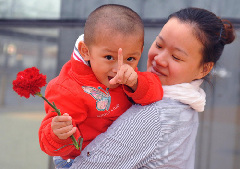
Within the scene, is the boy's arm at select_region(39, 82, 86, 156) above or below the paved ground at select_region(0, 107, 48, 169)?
above

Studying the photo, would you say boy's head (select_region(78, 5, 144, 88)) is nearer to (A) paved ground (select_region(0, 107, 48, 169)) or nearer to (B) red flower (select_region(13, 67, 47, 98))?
(B) red flower (select_region(13, 67, 47, 98))

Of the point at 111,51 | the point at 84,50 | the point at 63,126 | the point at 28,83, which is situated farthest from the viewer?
the point at 84,50

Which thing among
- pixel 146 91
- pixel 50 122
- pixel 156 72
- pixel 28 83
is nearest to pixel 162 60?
pixel 156 72

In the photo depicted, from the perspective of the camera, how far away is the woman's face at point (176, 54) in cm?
153

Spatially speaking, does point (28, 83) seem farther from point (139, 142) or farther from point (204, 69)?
point (204, 69)

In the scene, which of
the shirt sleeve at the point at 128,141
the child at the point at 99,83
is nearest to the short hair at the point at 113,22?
the child at the point at 99,83

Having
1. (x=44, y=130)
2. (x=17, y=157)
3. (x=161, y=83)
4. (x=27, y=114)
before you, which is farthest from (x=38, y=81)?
(x=17, y=157)

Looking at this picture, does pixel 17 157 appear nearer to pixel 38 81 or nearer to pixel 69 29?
pixel 69 29

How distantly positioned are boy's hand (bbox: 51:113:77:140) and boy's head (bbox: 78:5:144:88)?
0.83 ft

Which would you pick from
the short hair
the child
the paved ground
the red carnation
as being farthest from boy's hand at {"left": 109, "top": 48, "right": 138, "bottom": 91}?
the paved ground

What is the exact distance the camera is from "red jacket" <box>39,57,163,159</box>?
1317 millimetres

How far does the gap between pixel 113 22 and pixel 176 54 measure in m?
0.38

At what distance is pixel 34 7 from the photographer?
2938 mm

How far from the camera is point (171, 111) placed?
4.65 feet
